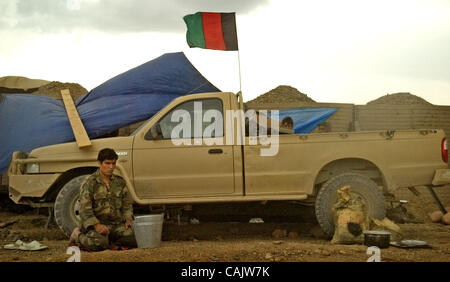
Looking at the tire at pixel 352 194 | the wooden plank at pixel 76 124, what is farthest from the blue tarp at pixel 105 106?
the tire at pixel 352 194

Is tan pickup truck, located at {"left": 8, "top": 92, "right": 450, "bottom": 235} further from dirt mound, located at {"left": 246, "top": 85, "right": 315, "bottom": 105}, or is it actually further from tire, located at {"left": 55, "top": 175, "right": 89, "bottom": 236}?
dirt mound, located at {"left": 246, "top": 85, "right": 315, "bottom": 105}

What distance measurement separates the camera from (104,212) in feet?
20.0

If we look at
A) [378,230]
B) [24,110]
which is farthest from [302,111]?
[24,110]

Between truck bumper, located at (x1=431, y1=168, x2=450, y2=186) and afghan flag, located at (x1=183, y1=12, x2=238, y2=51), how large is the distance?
4.03 m

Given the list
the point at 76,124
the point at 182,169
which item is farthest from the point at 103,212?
the point at 76,124

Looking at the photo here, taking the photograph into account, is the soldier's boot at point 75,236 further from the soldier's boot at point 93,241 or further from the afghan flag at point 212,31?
the afghan flag at point 212,31

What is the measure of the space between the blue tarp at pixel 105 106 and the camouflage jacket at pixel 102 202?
3368 millimetres

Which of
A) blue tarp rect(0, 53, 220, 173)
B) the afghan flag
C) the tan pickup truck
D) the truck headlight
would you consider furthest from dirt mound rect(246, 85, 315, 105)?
the truck headlight

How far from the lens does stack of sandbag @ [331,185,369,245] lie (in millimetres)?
6516

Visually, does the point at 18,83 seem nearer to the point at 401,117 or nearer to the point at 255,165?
the point at 255,165

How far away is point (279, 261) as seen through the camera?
5387mm
